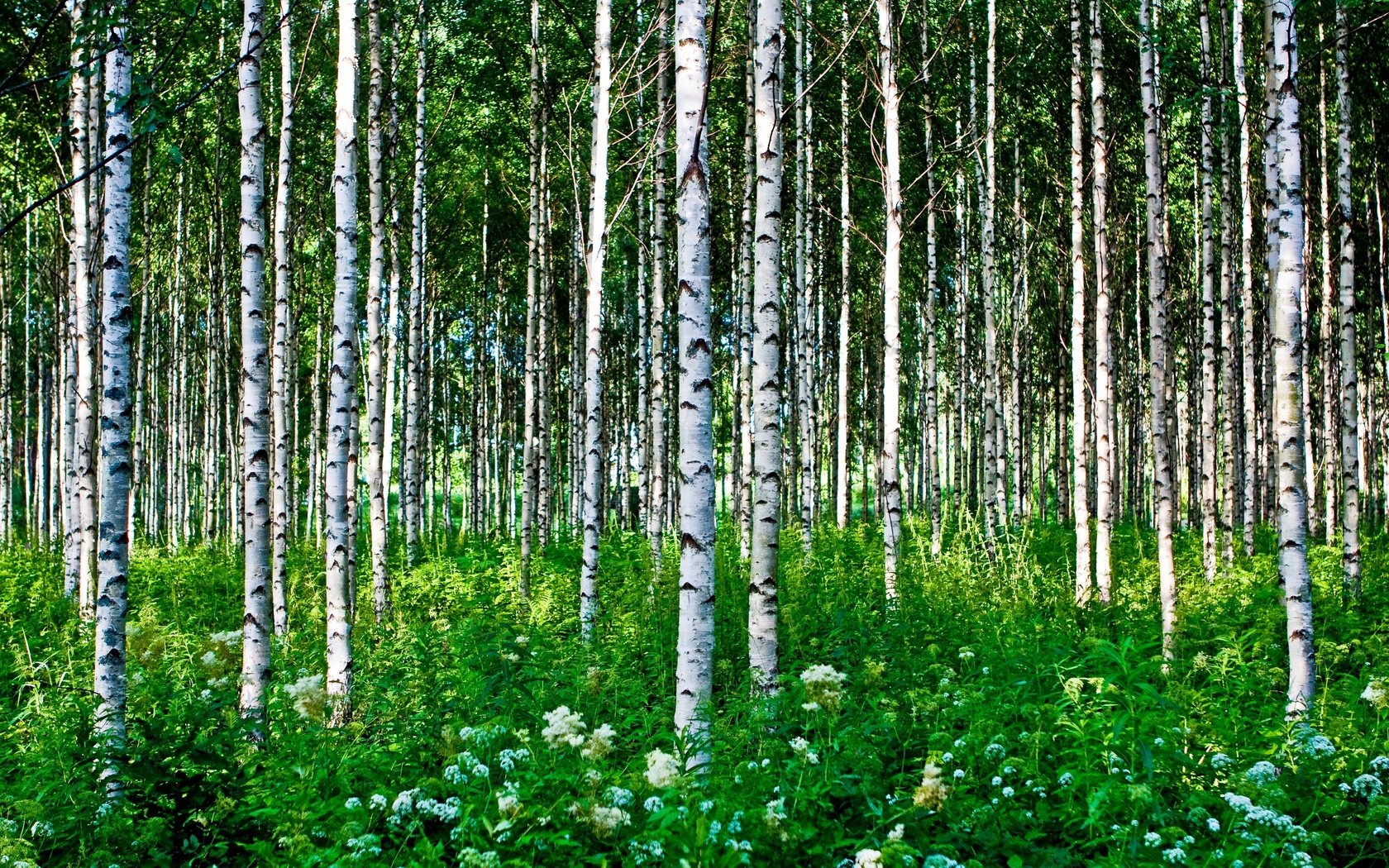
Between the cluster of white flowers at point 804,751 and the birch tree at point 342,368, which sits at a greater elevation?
the birch tree at point 342,368

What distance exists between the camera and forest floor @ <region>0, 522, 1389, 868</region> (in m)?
3.47

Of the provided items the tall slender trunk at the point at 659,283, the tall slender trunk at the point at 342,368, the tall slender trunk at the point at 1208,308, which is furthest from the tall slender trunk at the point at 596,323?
the tall slender trunk at the point at 1208,308

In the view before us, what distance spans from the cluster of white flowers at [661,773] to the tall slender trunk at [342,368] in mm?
4070

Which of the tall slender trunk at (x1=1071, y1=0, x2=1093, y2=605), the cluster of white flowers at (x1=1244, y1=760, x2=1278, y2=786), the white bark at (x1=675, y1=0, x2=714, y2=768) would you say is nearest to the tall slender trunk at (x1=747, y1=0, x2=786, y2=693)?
the white bark at (x1=675, y1=0, x2=714, y2=768)

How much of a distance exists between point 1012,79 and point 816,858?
18.7 meters

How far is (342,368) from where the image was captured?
726 centimetres

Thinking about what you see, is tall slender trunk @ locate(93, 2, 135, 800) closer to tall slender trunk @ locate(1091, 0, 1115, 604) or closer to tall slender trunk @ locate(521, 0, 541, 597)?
tall slender trunk @ locate(521, 0, 541, 597)

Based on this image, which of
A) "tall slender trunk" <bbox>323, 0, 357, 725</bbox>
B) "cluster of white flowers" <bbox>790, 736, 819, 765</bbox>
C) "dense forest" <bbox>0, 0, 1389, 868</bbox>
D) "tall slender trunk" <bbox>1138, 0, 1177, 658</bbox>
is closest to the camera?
"cluster of white flowers" <bbox>790, 736, 819, 765</bbox>

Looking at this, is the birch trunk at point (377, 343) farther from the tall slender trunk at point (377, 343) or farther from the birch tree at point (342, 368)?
the birch tree at point (342, 368)

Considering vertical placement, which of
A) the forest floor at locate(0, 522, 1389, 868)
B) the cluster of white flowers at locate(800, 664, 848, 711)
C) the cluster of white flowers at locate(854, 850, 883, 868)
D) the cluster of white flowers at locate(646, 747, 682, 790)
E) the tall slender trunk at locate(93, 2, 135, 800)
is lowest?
the forest floor at locate(0, 522, 1389, 868)

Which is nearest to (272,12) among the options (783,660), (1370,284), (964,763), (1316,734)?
(783,660)

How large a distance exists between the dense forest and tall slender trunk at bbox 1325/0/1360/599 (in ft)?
0.27

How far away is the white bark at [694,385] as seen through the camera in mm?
5031

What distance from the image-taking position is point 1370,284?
18.5 metres
